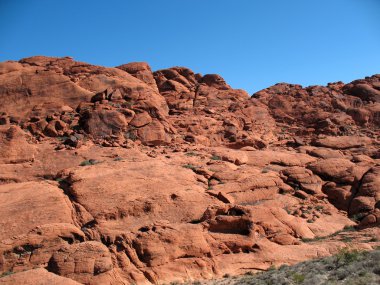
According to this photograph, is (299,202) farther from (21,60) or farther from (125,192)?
(21,60)

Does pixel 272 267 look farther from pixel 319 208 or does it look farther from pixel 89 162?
pixel 89 162

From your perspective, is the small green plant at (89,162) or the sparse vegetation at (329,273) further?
the small green plant at (89,162)

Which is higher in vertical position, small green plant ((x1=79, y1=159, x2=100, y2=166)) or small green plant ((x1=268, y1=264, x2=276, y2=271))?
small green plant ((x1=79, y1=159, x2=100, y2=166))

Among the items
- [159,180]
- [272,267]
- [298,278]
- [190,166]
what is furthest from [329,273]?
[190,166]

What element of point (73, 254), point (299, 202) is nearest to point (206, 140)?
point (299, 202)

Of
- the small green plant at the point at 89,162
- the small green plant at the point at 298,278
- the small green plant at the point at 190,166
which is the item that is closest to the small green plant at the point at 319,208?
the small green plant at the point at 190,166

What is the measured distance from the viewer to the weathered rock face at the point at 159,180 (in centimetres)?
1508

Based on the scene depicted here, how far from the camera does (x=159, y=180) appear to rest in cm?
1948

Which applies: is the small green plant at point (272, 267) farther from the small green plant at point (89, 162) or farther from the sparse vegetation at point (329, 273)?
the small green plant at point (89, 162)

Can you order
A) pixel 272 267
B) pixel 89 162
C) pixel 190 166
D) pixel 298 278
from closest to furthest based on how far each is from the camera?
pixel 298 278 < pixel 272 267 < pixel 89 162 < pixel 190 166

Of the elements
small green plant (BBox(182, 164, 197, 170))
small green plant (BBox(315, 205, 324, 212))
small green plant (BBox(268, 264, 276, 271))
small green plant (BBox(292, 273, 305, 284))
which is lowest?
small green plant (BBox(268, 264, 276, 271))

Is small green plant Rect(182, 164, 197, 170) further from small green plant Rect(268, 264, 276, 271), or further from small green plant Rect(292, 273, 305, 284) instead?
small green plant Rect(292, 273, 305, 284)

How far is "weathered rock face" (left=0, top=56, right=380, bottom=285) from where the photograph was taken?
15.1 m

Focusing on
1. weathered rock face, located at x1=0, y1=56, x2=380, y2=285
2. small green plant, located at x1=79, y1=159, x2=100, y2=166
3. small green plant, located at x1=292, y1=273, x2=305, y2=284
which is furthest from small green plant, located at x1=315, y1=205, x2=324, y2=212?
small green plant, located at x1=79, y1=159, x2=100, y2=166
